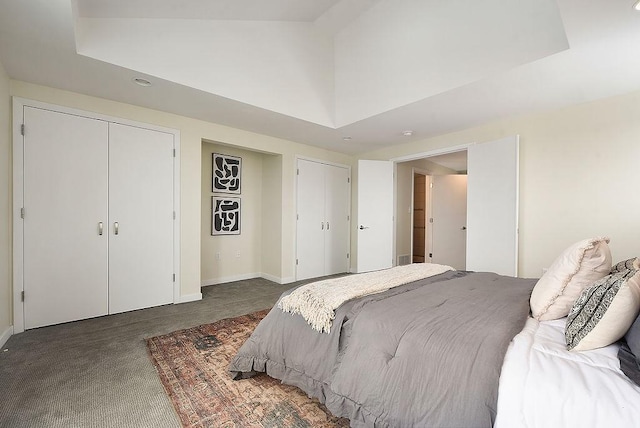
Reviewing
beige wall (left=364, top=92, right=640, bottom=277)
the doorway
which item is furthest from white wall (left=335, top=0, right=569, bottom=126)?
the doorway

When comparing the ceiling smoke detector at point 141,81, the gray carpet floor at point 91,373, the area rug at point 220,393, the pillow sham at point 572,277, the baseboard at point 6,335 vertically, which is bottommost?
the gray carpet floor at point 91,373

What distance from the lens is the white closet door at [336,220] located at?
515cm

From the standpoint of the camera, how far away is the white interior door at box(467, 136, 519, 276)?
132 inches

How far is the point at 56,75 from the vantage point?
2545 millimetres

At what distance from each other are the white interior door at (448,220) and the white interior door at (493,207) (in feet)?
7.52

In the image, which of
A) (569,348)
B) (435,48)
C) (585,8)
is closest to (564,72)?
(585,8)

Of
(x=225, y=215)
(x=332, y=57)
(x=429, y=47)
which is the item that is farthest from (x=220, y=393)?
(x=332, y=57)

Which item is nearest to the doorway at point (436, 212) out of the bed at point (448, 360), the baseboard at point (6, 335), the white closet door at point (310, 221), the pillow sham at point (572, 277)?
the white closet door at point (310, 221)

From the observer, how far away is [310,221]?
489 centimetres

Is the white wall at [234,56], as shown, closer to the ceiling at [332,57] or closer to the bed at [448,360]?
the ceiling at [332,57]

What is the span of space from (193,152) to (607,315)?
381 cm

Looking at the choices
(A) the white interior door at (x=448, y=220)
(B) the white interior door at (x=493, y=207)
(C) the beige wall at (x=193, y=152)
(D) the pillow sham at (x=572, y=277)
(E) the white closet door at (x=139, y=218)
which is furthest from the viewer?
(A) the white interior door at (x=448, y=220)

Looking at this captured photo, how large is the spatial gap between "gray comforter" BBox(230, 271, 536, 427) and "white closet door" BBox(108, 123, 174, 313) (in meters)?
2.03

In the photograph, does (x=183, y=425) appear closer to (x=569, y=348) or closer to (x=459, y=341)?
(x=459, y=341)
